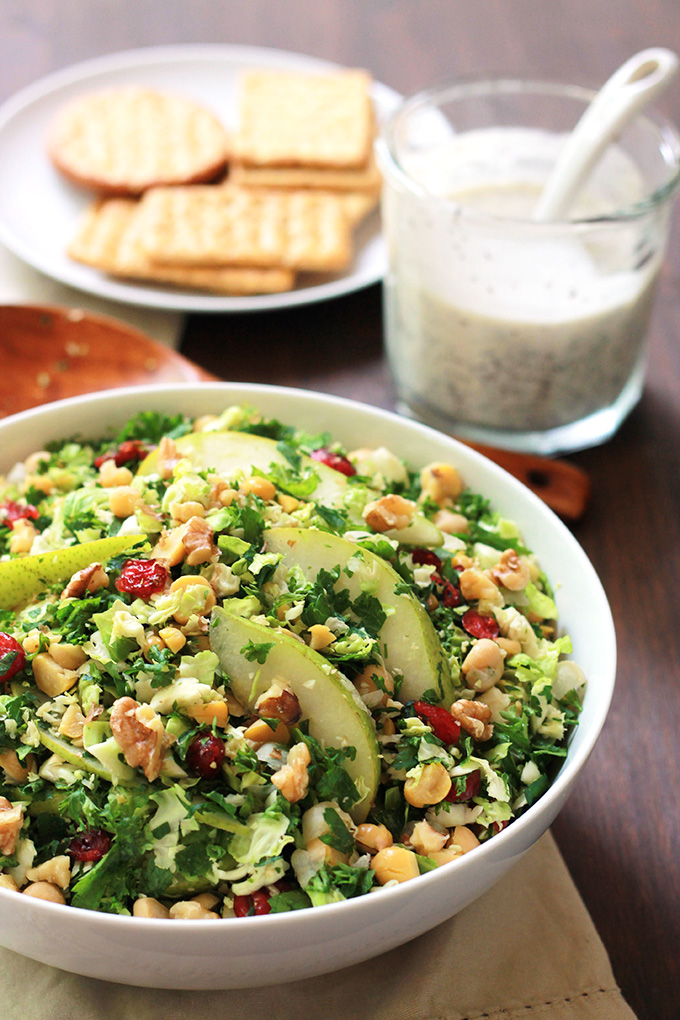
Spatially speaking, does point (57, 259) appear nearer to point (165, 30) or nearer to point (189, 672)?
point (165, 30)

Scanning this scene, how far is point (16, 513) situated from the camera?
2102mm

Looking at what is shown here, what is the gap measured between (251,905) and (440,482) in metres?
1.02

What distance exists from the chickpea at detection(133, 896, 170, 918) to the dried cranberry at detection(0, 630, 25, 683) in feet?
1.45

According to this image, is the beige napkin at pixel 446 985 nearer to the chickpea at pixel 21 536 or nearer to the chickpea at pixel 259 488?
the chickpea at pixel 21 536

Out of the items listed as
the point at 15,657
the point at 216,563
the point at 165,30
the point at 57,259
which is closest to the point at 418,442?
the point at 216,563

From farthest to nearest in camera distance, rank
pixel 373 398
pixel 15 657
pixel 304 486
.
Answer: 1. pixel 373 398
2. pixel 304 486
3. pixel 15 657

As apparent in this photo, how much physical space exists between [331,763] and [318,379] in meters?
1.83

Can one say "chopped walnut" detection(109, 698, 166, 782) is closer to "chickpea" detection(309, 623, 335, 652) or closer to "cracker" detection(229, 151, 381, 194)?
"chickpea" detection(309, 623, 335, 652)

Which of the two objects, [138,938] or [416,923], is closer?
[138,938]

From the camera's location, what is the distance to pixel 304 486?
6.63 ft

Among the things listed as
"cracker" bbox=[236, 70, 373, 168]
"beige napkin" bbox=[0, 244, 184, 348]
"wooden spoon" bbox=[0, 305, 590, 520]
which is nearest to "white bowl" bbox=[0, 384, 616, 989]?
"wooden spoon" bbox=[0, 305, 590, 520]

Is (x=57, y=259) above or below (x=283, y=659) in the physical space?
below

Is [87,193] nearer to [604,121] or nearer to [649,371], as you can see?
[604,121]

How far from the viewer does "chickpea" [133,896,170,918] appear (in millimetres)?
1486
